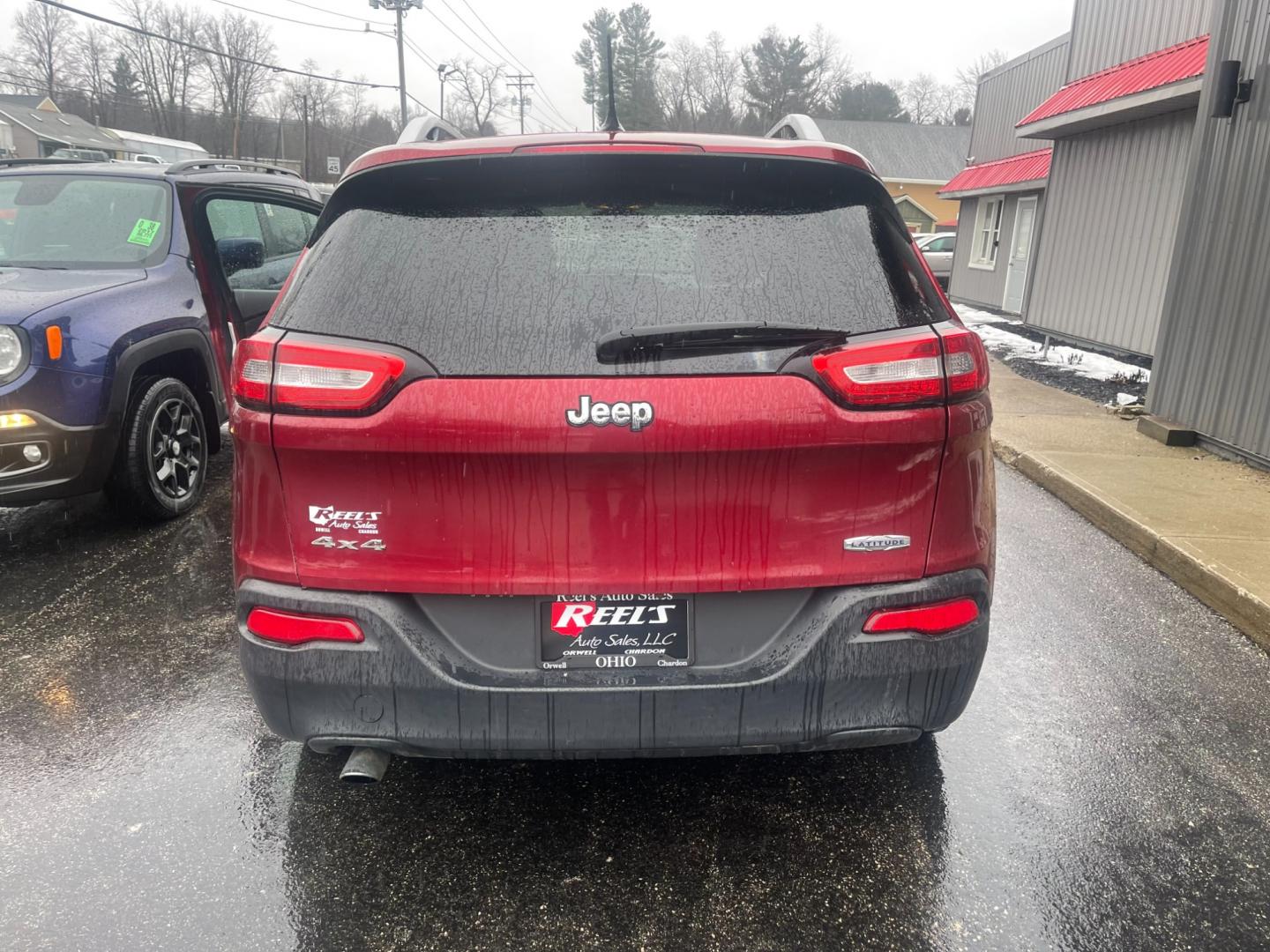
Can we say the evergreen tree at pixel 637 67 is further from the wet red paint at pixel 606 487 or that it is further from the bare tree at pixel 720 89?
the wet red paint at pixel 606 487

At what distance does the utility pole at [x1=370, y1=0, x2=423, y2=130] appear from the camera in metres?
43.2

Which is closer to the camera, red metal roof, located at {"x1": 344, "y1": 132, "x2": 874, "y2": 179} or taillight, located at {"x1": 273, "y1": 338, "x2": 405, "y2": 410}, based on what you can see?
taillight, located at {"x1": 273, "y1": 338, "x2": 405, "y2": 410}

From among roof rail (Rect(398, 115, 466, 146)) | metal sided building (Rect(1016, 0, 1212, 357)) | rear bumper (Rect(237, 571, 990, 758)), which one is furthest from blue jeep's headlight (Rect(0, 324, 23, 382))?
metal sided building (Rect(1016, 0, 1212, 357))

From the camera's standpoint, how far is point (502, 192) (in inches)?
87.0

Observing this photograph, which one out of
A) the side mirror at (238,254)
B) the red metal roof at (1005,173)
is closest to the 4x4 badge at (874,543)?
the side mirror at (238,254)

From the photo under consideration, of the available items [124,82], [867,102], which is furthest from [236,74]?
[867,102]

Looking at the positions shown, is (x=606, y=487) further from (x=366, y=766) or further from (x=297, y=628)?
(x=366, y=766)

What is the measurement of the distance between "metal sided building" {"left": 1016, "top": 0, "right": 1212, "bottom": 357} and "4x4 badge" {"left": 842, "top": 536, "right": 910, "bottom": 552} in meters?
9.51

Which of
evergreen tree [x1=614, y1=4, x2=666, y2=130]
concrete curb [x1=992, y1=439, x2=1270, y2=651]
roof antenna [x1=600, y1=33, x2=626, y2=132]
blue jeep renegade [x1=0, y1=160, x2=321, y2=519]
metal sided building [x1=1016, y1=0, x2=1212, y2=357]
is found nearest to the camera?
roof antenna [x1=600, y1=33, x2=626, y2=132]

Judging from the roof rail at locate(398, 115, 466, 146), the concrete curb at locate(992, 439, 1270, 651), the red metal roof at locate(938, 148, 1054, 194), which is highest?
the red metal roof at locate(938, 148, 1054, 194)

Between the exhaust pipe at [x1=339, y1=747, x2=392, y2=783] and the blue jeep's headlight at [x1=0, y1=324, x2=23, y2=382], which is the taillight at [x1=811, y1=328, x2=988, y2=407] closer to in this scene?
the exhaust pipe at [x1=339, y1=747, x2=392, y2=783]

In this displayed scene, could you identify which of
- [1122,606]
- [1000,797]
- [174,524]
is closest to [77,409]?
[174,524]

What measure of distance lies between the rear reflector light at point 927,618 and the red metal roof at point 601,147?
1.12 metres

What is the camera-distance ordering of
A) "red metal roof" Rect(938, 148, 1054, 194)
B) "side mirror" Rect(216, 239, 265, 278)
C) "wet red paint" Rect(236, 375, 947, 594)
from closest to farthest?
1. "wet red paint" Rect(236, 375, 947, 594)
2. "side mirror" Rect(216, 239, 265, 278)
3. "red metal roof" Rect(938, 148, 1054, 194)
